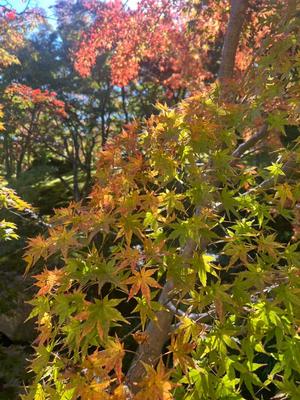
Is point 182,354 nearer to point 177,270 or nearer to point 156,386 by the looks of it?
point 156,386

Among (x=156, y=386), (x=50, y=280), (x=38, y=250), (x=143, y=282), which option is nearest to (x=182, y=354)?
(x=156, y=386)

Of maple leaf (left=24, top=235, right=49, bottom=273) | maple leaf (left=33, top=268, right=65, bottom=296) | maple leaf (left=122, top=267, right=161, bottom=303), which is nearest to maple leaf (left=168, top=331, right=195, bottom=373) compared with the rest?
maple leaf (left=122, top=267, right=161, bottom=303)

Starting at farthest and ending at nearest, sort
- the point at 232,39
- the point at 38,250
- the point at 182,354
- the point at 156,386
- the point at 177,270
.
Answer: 1. the point at 232,39
2. the point at 38,250
3. the point at 177,270
4. the point at 182,354
5. the point at 156,386

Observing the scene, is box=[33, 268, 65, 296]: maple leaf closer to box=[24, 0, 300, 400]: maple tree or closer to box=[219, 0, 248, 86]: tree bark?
box=[24, 0, 300, 400]: maple tree

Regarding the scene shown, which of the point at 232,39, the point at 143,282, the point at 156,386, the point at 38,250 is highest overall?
the point at 232,39

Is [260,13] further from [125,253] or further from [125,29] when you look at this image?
[125,253]

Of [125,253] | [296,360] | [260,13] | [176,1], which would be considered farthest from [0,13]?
[296,360]

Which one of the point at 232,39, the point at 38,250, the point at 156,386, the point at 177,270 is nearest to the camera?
the point at 156,386

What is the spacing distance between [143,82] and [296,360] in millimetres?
12942

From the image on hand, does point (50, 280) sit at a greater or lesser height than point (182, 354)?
greater

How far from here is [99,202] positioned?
201 cm

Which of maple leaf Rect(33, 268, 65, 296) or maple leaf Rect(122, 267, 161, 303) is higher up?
maple leaf Rect(33, 268, 65, 296)

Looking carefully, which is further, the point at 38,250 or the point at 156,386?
the point at 38,250

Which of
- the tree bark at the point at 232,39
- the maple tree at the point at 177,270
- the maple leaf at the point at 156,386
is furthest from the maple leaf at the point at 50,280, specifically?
the tree bark at the point at 232,39
